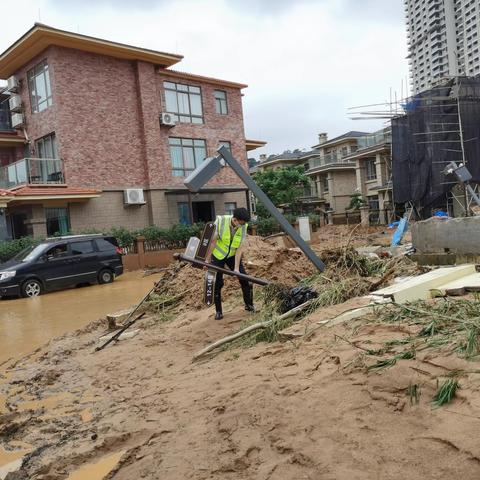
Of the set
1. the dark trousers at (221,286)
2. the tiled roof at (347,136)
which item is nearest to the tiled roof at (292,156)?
the tiled roof at (347,136)

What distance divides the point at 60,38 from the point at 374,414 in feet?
72.8

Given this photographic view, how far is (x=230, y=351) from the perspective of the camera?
5379mm

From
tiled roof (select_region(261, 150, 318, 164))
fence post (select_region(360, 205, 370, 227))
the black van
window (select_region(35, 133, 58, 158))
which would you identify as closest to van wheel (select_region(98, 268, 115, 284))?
the black van

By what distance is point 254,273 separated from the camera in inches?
386

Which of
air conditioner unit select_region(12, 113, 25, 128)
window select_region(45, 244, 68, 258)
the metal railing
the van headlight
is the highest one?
air conditioner unit select_region(12, 113, 25, 128)

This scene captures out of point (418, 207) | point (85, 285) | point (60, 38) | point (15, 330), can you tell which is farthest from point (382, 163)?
point (15, 330)

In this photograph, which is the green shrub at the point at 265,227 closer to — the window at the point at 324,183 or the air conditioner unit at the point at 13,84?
the air conditioner unit at the point at 13,84

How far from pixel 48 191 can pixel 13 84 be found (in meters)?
7.46

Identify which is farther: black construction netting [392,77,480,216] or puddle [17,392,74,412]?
black construction netting [392,77,480,216]

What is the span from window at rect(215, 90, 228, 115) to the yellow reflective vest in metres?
21.9

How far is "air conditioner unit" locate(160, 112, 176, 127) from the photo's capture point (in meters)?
24.6

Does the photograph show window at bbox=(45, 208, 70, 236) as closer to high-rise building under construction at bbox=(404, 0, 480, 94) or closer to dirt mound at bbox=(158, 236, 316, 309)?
dirt mound at bbox=(158, 236, 316, 309)

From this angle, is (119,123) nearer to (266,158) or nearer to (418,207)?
(418,207)

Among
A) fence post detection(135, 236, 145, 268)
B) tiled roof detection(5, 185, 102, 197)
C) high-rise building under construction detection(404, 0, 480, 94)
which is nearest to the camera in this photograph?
tiled roof detection(5, 185, 102, 197)
